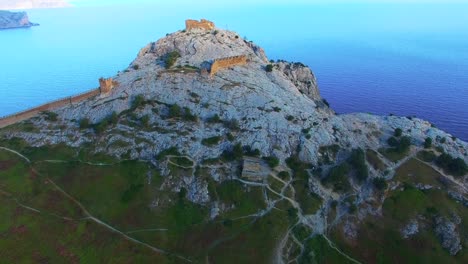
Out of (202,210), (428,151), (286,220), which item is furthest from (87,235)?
(428,151)

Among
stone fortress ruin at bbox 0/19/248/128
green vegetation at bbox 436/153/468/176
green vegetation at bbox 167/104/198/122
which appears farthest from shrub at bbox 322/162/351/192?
stone fortress ruin at bbox 0/19/248/128

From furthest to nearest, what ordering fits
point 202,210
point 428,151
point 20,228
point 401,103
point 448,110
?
point 401,103, point 448,110, point 428,151, point 202,210, point 20,228

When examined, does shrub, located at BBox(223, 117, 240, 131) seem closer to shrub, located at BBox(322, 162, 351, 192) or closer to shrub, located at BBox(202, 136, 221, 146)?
shrub, located at BBox(202, 136, 221, 146)

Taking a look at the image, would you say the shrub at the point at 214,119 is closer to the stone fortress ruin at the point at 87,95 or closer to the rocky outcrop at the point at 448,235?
the stone fortress ruin at the point at 87,95

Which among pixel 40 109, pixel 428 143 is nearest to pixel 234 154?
pixel 428 143

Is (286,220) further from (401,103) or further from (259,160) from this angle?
(401,103)

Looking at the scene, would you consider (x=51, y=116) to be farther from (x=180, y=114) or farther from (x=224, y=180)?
(x=224, y=180)

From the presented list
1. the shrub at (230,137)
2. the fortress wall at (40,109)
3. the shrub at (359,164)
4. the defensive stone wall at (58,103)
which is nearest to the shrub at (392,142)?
the shrub at (359,164)
